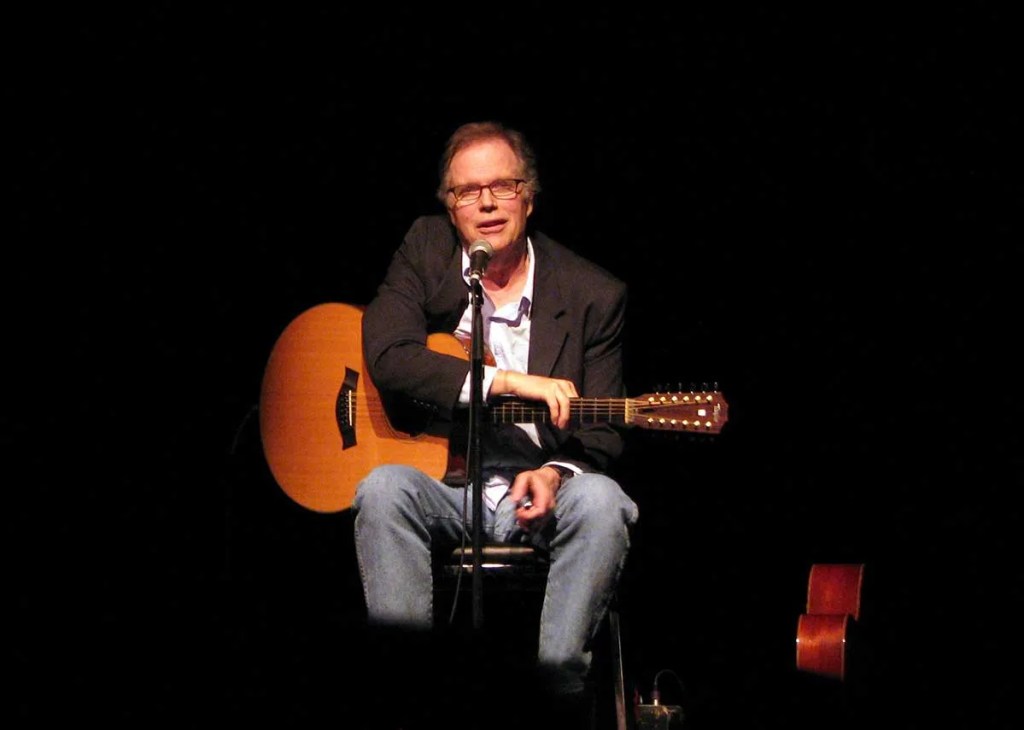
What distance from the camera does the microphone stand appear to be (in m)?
2.73

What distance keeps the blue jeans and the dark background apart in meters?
0.60

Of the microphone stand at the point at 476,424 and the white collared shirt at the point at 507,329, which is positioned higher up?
the white collared shirt at the point at 507,329

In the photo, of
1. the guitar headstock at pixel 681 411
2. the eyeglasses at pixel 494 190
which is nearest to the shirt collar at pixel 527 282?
the eyeglasses at pixel 494 190

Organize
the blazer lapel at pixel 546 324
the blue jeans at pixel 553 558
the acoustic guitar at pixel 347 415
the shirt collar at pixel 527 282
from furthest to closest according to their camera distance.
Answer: the shirt collar at pixel 527 282, the blazer lapel at pixel 546 324, the acoustic guitar at pixel 347 415, the blue jeans at pixel 553 558

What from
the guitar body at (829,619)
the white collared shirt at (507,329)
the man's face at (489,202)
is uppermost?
the man's face at (489,202)

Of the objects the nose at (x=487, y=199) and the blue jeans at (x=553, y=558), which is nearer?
the blue jeans at (x=553, y=558)

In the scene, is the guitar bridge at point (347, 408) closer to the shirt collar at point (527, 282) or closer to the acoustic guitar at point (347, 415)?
the acoustic guitar at point (347, 415)

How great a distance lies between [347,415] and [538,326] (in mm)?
590

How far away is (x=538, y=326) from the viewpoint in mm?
3459

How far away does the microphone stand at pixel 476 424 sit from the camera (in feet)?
8.96

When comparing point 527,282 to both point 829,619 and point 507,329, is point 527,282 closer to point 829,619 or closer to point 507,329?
point 507,329

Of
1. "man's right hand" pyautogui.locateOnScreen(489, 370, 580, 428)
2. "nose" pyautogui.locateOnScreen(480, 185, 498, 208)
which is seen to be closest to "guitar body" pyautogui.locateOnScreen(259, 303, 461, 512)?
"man's right hand" pyautogui.locateOnScreen(489, 370, 580, 428)

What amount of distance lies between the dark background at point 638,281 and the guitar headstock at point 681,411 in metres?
0.32

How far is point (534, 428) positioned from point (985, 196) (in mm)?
1428
